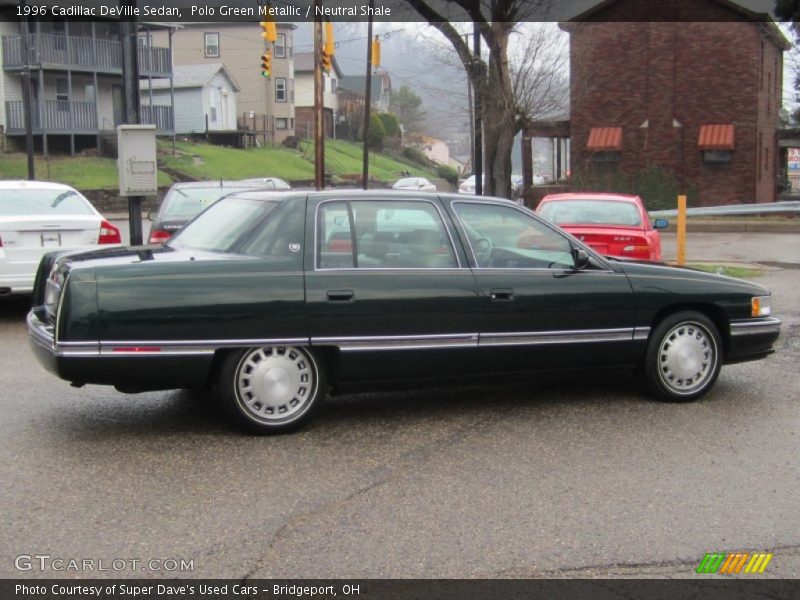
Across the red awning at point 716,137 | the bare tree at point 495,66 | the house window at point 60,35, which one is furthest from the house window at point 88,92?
the red awning at point 716,137

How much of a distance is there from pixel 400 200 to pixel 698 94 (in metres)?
29.7

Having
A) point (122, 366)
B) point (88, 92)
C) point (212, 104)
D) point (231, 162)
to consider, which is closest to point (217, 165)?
point (231, 162)

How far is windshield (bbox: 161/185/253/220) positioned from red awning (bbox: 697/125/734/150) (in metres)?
24.0

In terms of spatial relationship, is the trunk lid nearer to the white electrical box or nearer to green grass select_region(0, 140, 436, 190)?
the white electrical box

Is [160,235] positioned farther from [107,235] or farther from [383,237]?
[383,237]

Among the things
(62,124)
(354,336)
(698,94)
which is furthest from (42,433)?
(62,124)

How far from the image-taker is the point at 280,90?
6962cm

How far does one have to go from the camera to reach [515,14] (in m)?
24.4

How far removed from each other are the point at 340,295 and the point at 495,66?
1899cm

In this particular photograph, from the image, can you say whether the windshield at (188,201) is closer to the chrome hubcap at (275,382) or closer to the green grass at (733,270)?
the chrome hubcap at (275,382)

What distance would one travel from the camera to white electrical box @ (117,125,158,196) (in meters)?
15.1

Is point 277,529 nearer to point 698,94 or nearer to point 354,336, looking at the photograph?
point 354,336
